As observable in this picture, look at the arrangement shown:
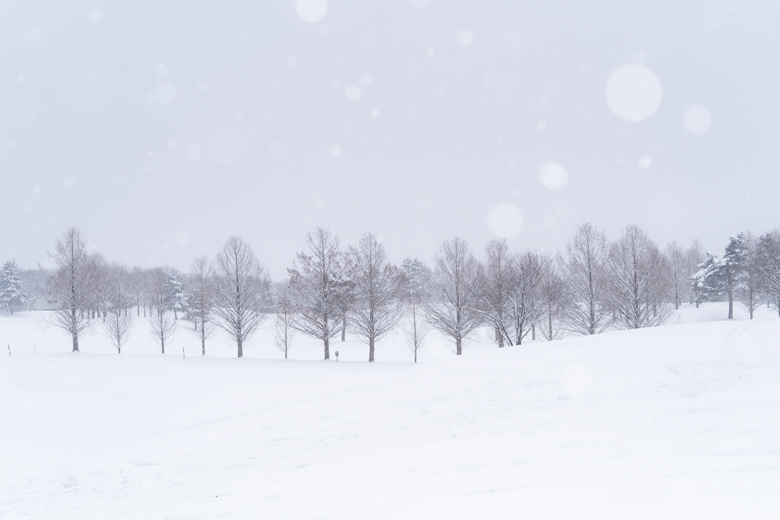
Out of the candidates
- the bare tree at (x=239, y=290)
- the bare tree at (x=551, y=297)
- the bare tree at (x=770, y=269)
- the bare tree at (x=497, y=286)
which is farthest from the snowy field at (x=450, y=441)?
the bare tree at (x=770, y=269)

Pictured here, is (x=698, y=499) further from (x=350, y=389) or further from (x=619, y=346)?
(x=619, y=346)

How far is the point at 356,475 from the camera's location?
6250 mm

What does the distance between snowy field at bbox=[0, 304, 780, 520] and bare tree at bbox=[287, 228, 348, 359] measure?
11.0 m

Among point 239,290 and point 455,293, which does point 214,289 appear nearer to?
point 239,290

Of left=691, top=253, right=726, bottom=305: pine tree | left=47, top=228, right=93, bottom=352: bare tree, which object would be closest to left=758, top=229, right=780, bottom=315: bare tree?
left=691, top=253, right=726, bottom=305: pine tree

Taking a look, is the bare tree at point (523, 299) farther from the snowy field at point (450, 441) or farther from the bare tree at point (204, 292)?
the bare tree at point (204, 292)

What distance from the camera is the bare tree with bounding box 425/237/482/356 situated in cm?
2560

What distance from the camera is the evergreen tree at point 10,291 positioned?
66.4 meters

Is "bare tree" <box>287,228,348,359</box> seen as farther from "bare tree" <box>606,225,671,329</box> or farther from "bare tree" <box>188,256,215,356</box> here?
"bare tree" <box>606,225,671,329</box>

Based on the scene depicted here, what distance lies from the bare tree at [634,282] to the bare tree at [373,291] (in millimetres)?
14521

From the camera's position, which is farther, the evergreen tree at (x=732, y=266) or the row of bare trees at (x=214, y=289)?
the evergreen tree at (x=732, y=266)

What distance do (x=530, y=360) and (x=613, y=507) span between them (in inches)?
358

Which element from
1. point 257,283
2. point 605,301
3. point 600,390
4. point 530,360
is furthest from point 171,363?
point 605,301

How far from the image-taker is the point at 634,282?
24.9 metres
